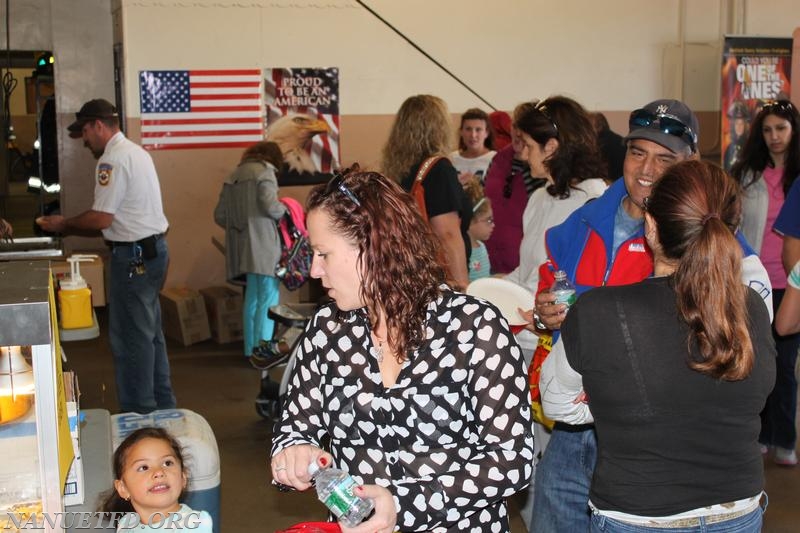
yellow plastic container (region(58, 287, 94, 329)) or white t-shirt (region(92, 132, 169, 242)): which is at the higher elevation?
white t-shirt (region(92, 132, 169, 242))

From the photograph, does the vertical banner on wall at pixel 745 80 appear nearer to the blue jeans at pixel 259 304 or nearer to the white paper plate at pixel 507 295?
the blue jeans at pixel 259 304

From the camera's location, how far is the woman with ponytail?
1930mm

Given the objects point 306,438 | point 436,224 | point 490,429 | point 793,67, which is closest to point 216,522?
point 306,438

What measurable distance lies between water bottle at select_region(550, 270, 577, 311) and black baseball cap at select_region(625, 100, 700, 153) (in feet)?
1.50

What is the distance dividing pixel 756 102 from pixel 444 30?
3.27 m

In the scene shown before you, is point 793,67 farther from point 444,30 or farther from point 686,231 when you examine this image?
point 686,231

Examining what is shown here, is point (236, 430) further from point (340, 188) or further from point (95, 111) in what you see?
point (340, 188)

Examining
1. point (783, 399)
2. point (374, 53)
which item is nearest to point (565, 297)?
point (783, 399)

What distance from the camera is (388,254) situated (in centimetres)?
194

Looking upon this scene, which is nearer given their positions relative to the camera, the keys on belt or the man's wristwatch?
the man's wristwatch

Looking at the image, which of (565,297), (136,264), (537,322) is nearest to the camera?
(565,297)

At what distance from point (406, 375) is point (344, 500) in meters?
0.31

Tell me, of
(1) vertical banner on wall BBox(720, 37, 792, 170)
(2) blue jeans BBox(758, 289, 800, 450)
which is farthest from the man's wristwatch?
(1) vertical banner on wall BBox(720, 37, 792, 170)

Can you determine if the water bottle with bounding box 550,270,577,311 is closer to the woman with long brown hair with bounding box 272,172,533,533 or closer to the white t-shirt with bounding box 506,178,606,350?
the white t-shirt with bounding box 506,178,606,350
